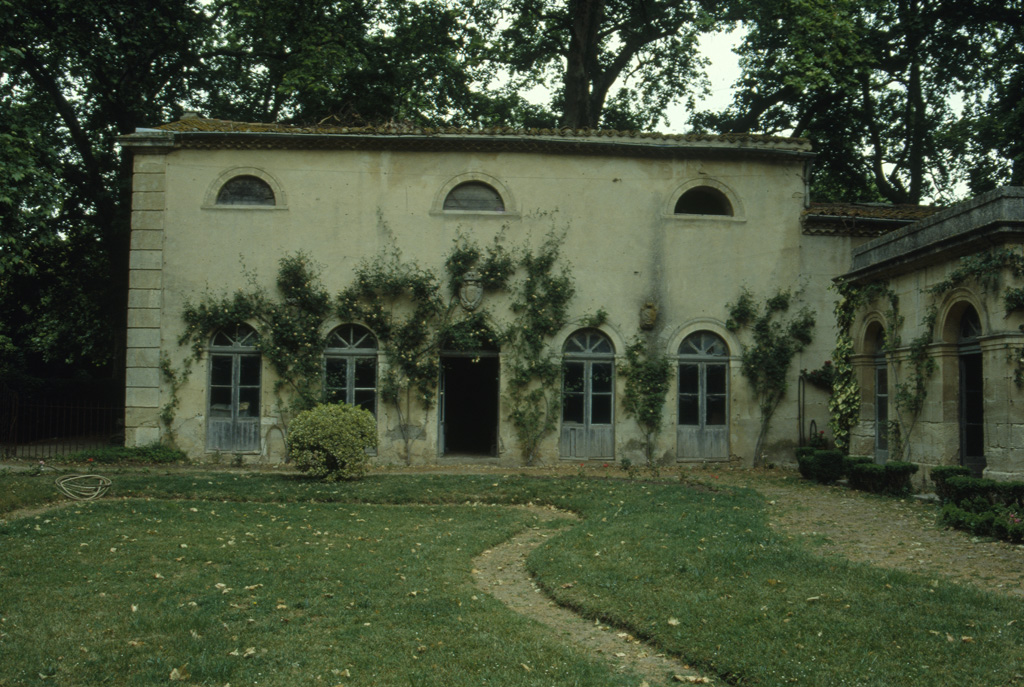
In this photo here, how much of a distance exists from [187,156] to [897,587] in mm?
13661

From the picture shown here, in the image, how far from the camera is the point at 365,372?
50.6ft

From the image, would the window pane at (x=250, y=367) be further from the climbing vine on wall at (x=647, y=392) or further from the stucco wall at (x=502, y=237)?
the climbing vine on wall at (x=647, y=392)

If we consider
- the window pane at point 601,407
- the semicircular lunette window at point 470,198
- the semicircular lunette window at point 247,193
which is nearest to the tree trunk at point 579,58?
the semicircular lunette window at point 470,198

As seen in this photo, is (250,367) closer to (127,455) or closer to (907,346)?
(127,455)

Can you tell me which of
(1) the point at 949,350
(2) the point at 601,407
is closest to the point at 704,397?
(2) the point at 601,407

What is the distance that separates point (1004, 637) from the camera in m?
5.05

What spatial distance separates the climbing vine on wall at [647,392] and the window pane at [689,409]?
0.44 m

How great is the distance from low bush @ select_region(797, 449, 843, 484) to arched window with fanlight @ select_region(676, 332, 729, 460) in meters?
2.28

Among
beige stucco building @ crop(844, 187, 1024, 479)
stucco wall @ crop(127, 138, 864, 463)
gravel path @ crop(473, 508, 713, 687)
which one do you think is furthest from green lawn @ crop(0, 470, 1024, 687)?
stucco wall @ crop(127, 138, 864, 463)

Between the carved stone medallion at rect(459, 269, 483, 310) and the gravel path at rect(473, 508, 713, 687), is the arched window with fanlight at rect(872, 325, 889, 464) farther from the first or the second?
the gravel path at rect(473, 508, 713, 687)

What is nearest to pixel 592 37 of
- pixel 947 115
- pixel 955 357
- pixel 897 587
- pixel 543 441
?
pixel 947 115

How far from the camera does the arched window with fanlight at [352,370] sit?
50.4ft

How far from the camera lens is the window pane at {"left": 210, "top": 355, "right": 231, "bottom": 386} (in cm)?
1526

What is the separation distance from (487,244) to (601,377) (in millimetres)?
3233
